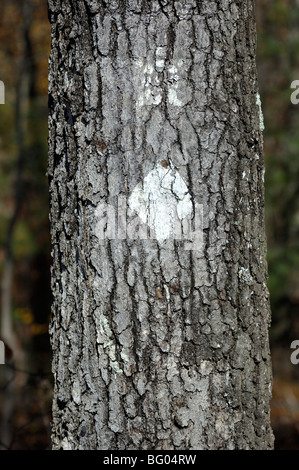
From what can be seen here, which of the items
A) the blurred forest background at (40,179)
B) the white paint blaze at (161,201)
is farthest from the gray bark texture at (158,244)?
the blurred forest background at (40,179)

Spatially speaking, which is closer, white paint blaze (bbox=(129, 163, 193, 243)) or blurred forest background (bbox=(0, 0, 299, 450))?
white paint blaze (bbox=(129, 163, 193, 243))

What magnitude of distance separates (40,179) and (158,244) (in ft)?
22.7

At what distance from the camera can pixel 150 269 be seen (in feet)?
5.92

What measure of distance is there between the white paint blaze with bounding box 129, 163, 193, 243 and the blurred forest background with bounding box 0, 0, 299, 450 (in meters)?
4.88

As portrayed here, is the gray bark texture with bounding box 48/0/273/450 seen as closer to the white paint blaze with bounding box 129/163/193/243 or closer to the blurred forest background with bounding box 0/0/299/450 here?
the white paint blaze with bounding box 129/163/193/243

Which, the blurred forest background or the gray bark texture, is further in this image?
the blurred forest background

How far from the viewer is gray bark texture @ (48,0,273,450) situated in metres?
1.80

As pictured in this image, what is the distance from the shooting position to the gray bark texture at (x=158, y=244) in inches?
71.0

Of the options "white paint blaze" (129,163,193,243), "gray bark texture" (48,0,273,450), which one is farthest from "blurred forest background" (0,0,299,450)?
"white paint blaze" (129,163,193,243)

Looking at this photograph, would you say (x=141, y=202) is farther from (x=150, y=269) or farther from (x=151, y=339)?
(x=151, y=339)

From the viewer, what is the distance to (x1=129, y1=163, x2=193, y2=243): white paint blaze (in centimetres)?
181

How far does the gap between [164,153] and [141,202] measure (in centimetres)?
19
